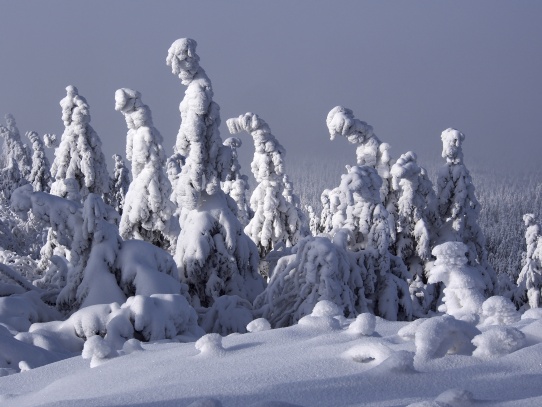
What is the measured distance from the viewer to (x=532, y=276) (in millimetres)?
26828

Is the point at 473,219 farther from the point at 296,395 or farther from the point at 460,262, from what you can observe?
the point at 296,395

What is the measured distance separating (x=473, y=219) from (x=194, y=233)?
13315 millimetres

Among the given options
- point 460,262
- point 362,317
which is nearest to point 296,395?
point 362,317

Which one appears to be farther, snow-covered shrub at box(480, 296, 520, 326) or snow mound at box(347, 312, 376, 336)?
snow-covered shrub at box(480, 296, 520, 326)

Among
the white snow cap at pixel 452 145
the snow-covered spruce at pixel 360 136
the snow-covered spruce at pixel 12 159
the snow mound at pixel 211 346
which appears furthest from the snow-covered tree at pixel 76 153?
the snow-covered spruce at pixel 12 159

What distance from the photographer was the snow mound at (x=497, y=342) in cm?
415

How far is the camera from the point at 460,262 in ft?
23.2

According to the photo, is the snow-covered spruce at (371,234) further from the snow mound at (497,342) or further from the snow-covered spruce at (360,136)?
the snow mound at (497,342)

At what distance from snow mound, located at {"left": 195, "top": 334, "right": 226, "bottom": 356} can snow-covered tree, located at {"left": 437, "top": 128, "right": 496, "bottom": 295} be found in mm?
21837

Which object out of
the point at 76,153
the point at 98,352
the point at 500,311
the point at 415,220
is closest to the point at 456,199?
the point at 415,220

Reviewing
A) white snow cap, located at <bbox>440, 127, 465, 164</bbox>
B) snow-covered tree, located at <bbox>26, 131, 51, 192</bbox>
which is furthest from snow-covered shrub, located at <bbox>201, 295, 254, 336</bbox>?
snow-covered tree, located at <bbox>26, 131, 51, 192</bbox>

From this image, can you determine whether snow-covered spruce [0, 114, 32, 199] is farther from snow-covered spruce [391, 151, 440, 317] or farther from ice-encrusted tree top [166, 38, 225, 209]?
ice-encrusted tree top [166, 38, 225, 209]

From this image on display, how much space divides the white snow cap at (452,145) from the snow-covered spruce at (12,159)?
1393 inches

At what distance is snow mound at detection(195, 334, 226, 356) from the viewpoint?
15.6 ft
